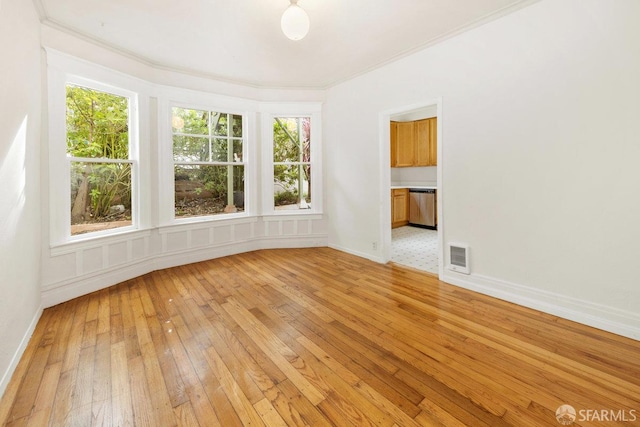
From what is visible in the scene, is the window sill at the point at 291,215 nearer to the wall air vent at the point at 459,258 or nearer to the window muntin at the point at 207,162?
the window muntin at the point at 207,162

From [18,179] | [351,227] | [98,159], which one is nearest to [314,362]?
[18,179]

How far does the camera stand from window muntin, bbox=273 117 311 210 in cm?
498

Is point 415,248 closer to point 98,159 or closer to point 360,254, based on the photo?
point 360,254

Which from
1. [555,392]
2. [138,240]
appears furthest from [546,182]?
[138,240]

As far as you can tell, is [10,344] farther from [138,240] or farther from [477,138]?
[477,138]

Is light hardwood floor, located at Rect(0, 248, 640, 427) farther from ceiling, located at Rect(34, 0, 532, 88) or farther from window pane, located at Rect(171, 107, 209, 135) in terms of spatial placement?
ceiling, located at Rect(34, 0, 532, 88)

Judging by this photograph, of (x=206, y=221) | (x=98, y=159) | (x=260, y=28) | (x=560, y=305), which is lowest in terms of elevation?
(x=560, y=305)

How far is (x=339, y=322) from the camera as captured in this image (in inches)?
95.0

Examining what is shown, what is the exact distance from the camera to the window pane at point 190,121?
4.07 metres

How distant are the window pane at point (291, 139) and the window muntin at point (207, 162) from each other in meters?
0.63

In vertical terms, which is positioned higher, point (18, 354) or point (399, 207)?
point (399, 207)

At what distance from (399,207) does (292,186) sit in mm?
3090

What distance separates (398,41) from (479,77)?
105 centimetres

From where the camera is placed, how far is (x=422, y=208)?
6715mm
